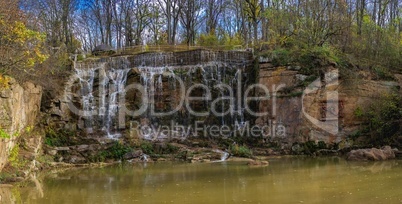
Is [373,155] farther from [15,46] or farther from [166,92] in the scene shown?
[15,46]

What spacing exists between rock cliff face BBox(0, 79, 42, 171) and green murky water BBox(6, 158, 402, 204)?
1.67 m

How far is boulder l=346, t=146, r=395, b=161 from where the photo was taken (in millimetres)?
15266

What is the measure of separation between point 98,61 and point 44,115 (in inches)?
208

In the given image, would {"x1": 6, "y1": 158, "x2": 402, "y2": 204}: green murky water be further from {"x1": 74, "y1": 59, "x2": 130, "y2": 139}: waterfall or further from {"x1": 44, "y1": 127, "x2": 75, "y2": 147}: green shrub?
{"x1": 74, "y1": 59, "x2": 130, "y2": 139}: waterfall

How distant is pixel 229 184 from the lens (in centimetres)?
1101

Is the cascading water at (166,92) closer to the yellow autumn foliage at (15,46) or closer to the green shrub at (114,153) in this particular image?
the green shrub at (114,153)

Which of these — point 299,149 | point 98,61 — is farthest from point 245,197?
point 98,61

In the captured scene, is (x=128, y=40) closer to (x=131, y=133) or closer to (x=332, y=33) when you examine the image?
(x=131, y=133)

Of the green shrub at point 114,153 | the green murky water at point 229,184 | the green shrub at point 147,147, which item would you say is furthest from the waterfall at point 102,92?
the green murky water at point 229,184

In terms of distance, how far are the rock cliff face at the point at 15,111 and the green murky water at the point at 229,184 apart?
5.49 ft

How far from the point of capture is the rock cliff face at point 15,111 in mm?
12453

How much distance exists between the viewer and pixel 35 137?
56.7 feet

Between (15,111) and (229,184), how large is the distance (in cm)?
792

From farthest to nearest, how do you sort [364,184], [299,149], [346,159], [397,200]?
[299,149] → [346,159] → [364,184] → [397,200]
